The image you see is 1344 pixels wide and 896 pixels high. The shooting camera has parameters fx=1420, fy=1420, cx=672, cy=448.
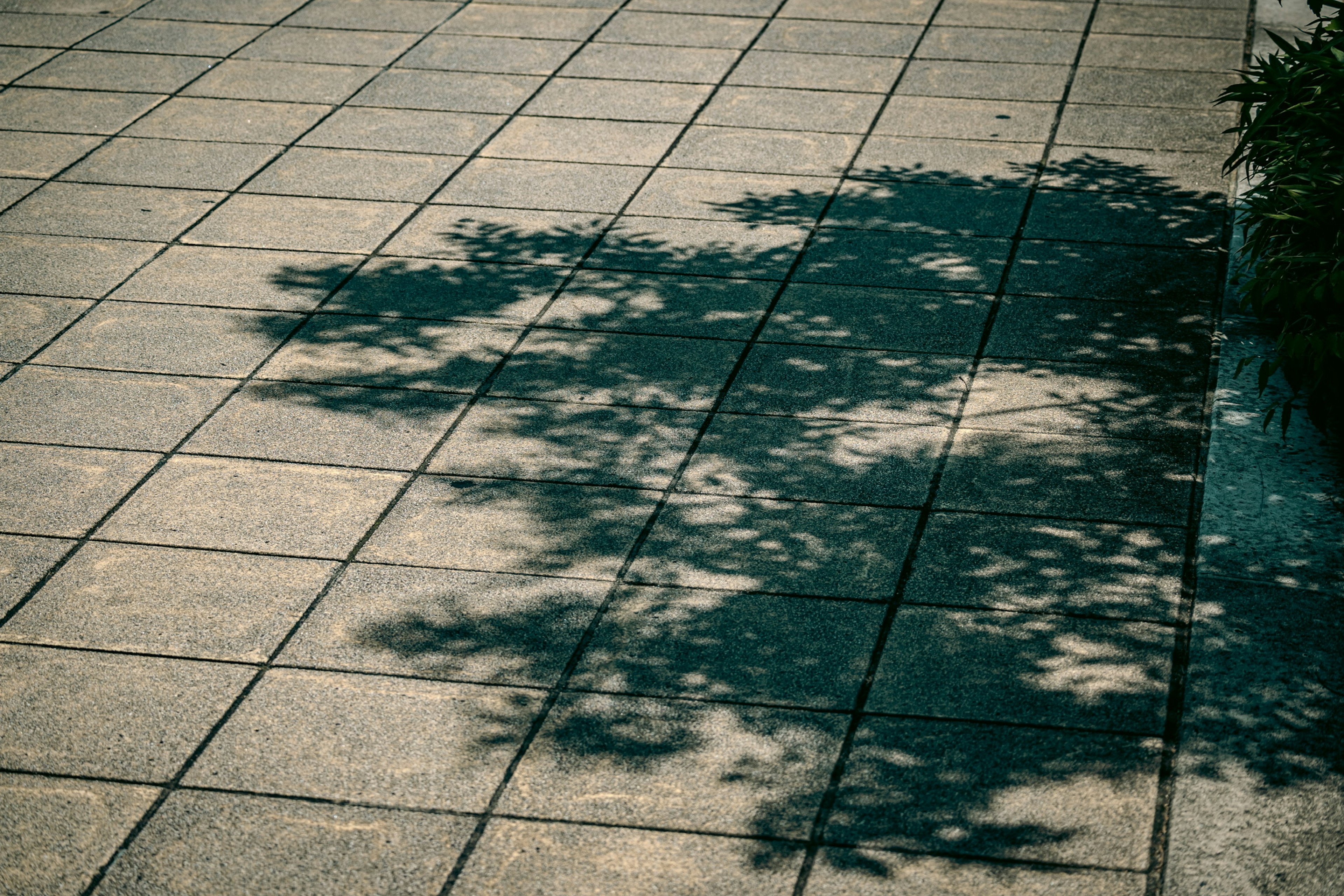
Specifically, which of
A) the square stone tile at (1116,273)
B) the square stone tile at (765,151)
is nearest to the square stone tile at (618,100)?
the square stone tile at (765,151)

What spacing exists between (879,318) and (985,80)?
3.62 meters

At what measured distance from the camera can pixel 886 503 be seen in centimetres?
577

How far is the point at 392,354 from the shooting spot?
22.9 ft

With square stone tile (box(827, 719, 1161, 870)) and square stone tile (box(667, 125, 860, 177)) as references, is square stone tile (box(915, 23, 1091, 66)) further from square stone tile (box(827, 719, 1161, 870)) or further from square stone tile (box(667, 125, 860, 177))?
square stone tile (box(827, 719, 1161, 870))

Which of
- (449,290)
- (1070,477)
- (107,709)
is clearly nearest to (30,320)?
(449,290)

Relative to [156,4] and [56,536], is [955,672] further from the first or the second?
[156,4]

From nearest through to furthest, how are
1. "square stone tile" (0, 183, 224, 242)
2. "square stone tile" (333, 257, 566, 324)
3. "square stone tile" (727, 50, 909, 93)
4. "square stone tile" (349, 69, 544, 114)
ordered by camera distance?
"square stone tile" (333, 257, 566, 324)
"square stone tile" (0, 183, 224, 242)
"square stone tile" (349, 69, 544, 114)
"square stone tile" (727, 50, 909, 93)

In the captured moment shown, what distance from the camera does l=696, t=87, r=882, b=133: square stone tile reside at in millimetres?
9383

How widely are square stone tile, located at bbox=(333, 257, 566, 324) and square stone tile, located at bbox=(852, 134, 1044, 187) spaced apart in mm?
2360

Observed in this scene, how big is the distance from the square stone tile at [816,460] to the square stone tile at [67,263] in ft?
11.9

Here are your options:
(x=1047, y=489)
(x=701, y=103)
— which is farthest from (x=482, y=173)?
(x=1047, y=489)

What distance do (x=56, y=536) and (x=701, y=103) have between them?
553cm


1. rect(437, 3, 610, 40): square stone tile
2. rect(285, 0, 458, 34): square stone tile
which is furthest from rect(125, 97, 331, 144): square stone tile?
rect(437, 3, 610, 40): square stone tile

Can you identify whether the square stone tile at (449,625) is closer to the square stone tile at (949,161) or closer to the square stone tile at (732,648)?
the square stone tile at (732,648)
